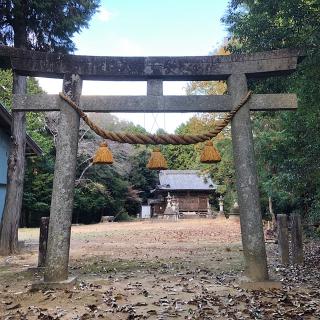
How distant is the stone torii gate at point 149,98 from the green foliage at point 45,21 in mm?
6289

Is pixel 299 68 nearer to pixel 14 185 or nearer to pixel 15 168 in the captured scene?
pixel 15 168

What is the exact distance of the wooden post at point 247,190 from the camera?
5941 millimetres

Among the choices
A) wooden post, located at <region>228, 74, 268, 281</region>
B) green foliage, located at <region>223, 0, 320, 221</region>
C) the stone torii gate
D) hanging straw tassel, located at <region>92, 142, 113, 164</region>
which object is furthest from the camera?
green foliage, located at <region>223, 0, 320, 221</region>

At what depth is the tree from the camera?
38.2 feet

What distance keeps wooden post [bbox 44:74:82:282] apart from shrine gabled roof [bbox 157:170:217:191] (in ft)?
119

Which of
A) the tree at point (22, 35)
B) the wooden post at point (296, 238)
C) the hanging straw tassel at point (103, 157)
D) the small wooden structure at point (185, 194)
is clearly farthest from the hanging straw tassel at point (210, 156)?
the small wooden structure at point (185, 194)

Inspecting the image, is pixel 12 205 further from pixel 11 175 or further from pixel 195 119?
pixel 195 119

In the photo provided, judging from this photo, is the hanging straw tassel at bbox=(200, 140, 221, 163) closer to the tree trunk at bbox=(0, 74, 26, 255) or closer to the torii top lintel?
the torii top lintel

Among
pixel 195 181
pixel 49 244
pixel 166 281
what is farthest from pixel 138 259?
pixel 195 181

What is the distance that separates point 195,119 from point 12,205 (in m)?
19.5

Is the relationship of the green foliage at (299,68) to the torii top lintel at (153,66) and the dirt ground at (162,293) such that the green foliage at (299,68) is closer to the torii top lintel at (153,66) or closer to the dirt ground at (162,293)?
the torii top lintel at (153,66)

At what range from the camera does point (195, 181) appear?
145 ft

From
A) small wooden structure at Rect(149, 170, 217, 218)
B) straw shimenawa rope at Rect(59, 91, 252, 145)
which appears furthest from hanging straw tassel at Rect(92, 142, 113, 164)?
small wooden structure at Rect(149, 170, 217, 218)

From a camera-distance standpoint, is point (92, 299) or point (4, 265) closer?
point (92, 299)
